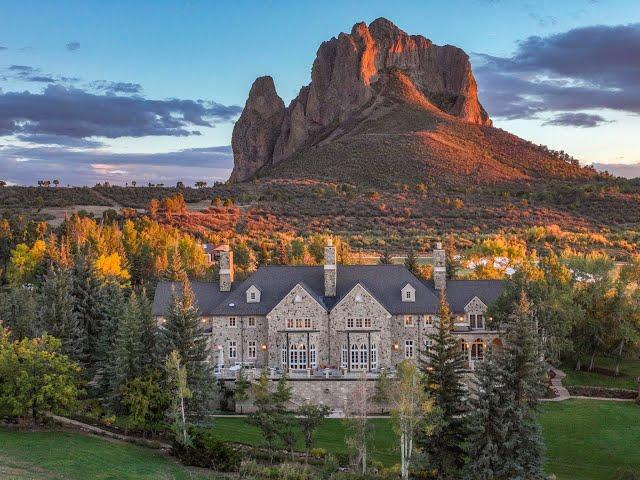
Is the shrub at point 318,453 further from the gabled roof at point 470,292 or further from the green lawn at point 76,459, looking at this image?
the gabled roof at point 470,292

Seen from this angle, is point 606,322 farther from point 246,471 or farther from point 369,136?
point 369,136

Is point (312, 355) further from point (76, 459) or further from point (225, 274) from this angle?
point (76, 459)

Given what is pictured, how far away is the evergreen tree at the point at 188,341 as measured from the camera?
42.1 metres

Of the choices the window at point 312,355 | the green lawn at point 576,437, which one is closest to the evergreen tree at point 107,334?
the green lawn at point 576,437

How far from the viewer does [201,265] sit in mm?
79812

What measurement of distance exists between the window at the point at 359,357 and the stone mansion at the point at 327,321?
0.07m

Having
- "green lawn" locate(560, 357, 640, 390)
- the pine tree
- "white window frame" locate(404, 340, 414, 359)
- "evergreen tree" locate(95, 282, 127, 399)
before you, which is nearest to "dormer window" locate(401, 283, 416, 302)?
"white window frame" locate(404, 340, 414, 359)

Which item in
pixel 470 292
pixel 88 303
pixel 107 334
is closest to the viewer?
pixel 107 334

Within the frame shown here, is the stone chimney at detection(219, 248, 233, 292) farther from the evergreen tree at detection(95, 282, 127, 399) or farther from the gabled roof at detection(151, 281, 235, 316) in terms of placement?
the evergreen tree at detection(95, 282, 127, 399)

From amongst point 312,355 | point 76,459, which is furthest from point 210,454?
point 312,355

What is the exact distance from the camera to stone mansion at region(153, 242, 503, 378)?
51.0 meters

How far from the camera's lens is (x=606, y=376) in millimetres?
57094

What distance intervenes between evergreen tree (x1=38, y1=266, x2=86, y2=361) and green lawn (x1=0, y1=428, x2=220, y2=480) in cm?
1327

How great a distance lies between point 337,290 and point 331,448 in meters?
14.7
